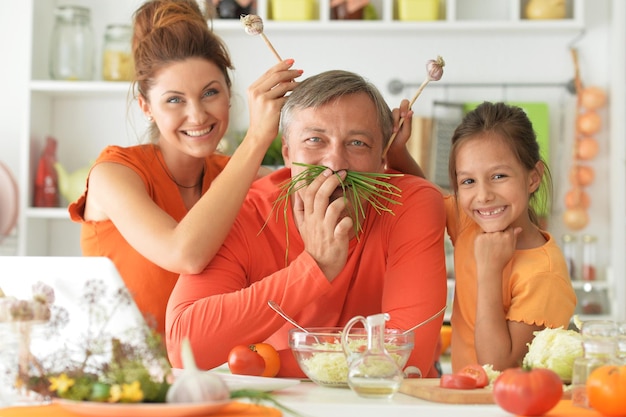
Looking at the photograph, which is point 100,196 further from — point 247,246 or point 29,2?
point 29,2

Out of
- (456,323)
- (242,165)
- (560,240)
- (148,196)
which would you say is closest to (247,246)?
(242,165)

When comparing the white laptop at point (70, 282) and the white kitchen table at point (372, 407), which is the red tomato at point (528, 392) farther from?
the white laptop at point (70, 282)

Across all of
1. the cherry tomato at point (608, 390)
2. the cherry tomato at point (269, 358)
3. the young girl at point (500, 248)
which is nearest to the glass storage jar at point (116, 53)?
the young girl at point (500, 248)

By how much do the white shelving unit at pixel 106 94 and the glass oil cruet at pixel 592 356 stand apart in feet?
9.68

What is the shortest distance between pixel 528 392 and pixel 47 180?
3.56m

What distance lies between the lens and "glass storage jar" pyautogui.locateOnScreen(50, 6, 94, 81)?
455cm

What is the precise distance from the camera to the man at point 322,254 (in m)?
2.01

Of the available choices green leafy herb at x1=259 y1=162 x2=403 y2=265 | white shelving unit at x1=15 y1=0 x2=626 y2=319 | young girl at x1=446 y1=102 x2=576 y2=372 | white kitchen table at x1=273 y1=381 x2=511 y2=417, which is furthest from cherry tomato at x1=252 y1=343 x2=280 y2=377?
white shelving unit at x1=15 y1=0 x2=626 y2=319

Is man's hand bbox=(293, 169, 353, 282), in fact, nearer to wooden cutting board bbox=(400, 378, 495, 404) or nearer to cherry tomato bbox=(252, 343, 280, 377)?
cherry tomato bbox=(252, 343, 280, 377)

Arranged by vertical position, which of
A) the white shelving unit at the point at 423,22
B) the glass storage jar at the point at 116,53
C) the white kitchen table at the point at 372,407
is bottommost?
the white kitchen table at the point at 372,407

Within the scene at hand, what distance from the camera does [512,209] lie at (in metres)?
2.31

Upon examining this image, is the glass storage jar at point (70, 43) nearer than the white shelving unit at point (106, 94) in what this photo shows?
No

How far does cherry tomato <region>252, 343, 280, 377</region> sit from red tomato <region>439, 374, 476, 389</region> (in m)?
0.42

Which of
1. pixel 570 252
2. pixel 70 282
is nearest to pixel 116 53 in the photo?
pixel 570 252
